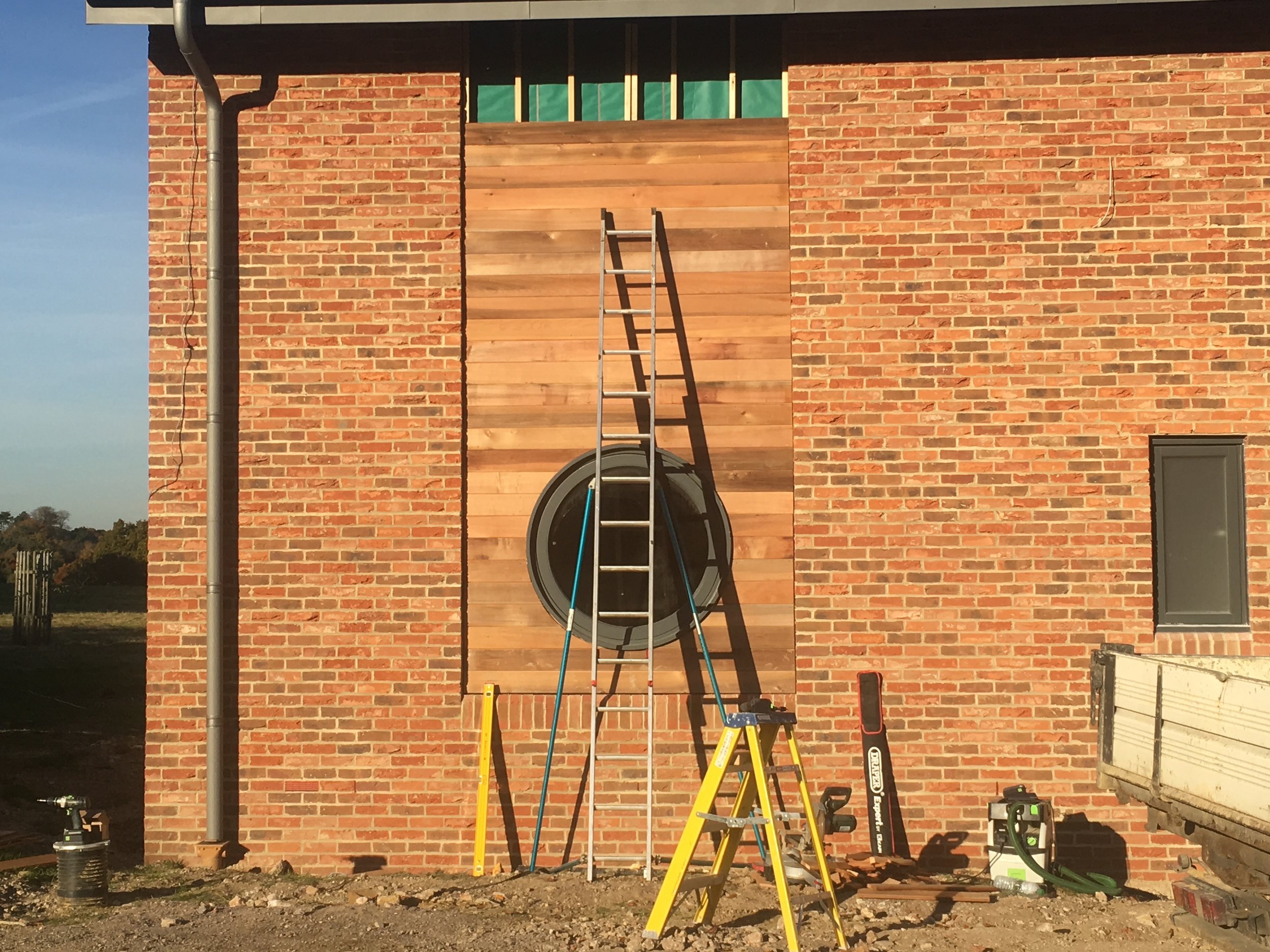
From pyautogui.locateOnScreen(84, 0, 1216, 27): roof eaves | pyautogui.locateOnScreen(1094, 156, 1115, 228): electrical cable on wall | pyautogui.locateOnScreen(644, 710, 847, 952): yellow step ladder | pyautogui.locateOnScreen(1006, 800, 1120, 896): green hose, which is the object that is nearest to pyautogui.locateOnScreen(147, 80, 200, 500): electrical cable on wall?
pyautogui.locateOnScreen(84, 0, 1216, 27): roof eaves

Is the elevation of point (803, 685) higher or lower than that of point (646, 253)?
lower

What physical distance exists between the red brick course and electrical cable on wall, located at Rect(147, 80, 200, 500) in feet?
0.10

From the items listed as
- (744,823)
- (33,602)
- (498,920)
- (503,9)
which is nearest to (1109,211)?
(503,9)

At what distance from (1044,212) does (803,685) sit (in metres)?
3.60

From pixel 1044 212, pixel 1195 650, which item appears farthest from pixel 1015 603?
pixel 1044 212

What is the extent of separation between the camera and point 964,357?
26.0 feet

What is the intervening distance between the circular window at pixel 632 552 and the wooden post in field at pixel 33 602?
64.0 feet

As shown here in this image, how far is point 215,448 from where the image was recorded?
25.9 feet

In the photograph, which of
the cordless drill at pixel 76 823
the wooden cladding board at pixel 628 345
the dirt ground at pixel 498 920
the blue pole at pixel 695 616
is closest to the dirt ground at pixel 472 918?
the dirt ground at pixel 498 920

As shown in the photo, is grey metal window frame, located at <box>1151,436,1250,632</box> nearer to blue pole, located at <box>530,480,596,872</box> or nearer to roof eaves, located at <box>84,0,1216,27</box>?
roof eaves, located at <box>84,0,1216,27</box>

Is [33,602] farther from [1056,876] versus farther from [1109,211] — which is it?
[1109,211]

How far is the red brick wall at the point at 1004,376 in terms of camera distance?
25.5 ft

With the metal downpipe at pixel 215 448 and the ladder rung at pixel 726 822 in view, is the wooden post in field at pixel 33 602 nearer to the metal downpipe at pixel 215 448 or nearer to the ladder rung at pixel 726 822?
the metal downpipe at pixel 215 448

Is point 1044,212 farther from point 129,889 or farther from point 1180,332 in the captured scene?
point 129,889
